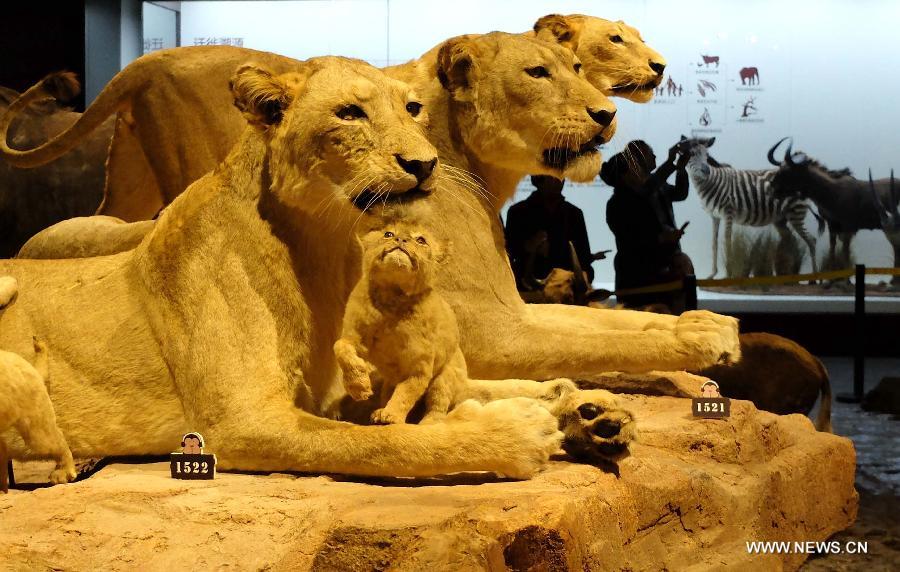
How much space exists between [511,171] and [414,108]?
116 centimetres

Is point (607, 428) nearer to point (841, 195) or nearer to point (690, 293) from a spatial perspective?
point (690, 293)

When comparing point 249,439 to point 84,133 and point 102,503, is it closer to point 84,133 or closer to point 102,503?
point 102,503

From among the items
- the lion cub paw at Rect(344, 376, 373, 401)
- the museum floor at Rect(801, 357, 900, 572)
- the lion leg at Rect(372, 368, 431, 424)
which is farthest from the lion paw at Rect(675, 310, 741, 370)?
the lion cub paw at Rect(344, 376, 373, 401)

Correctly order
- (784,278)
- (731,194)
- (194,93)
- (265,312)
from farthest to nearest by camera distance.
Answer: (784,278), (731,194), (194,93), (265,312)

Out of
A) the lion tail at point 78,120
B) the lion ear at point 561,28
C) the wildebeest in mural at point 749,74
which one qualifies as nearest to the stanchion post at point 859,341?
the wildebeest in mural at point 749,74

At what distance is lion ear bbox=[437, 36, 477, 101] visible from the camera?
4.48 m

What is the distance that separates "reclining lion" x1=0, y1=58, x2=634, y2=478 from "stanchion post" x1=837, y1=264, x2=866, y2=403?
9.57 ft

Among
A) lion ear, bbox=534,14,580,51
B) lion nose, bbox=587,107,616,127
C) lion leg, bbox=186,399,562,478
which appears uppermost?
lion ear, bbox=534,14,580,51

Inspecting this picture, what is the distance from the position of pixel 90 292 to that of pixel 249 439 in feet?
2.60

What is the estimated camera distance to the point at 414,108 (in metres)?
3.59

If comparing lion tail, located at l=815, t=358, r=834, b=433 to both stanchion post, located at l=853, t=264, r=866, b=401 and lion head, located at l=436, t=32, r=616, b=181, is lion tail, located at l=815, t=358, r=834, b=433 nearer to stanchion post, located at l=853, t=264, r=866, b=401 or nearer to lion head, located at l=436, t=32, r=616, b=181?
stanchion post, located at l=853, t=264, r=866, b=401

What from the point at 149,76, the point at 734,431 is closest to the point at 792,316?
the point at 734,431

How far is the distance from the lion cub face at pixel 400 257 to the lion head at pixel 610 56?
222cm

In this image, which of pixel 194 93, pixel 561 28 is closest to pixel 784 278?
pixel 561 28
